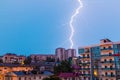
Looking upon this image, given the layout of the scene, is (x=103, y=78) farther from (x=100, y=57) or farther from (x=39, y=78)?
(x=39, y=78)

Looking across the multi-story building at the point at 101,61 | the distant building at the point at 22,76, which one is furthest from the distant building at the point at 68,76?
the distant building at the point at 22,76

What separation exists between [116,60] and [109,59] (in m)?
1.78

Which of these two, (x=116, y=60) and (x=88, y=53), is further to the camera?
(x=88, y=53)

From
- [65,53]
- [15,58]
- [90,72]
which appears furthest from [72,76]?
[65,53]

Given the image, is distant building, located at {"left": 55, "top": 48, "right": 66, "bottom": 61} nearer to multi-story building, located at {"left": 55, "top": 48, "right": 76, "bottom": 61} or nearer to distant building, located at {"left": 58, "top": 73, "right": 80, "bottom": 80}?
multi-story building, located at {"left": 55, "top": 48, "right": 76, "bottom": 61}

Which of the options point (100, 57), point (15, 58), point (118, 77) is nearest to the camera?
point (118, 77)

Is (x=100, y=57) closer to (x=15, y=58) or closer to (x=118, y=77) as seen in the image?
(x=118, y=77)

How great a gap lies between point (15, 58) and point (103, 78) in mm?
82896

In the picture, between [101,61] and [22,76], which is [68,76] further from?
[22,76]

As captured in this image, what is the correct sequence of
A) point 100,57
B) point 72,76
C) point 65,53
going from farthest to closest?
point 65,53
point 72,76
point 100,57

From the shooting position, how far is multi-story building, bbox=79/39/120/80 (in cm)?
4988

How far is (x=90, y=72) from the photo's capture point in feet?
182

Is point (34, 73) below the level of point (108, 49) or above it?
Answer: below

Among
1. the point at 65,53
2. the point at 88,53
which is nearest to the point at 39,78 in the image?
the point at 88,53
